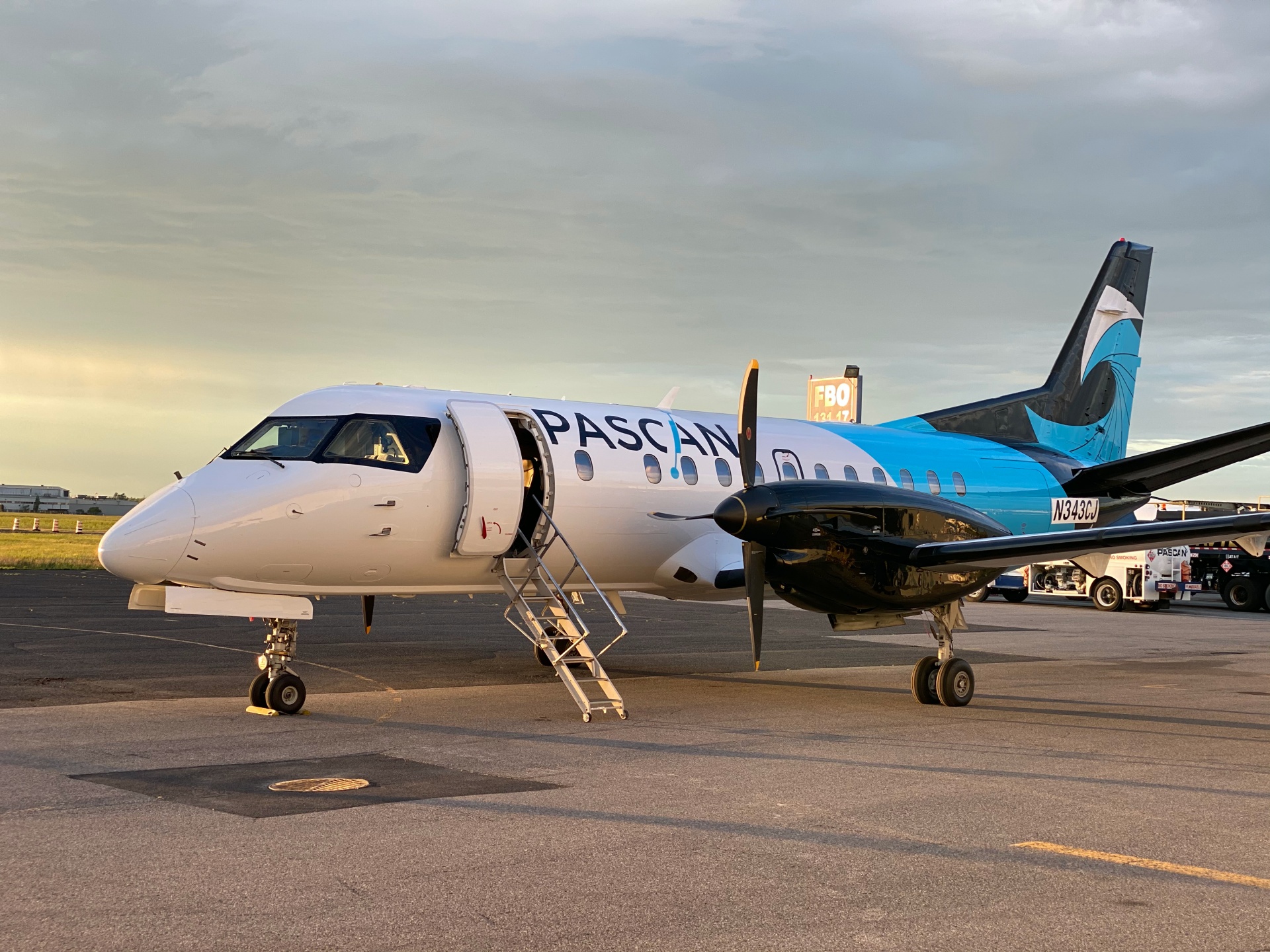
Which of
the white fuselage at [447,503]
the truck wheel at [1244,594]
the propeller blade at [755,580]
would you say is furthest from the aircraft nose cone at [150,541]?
the truck wheel at [1244,594]

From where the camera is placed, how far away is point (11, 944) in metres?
5.11

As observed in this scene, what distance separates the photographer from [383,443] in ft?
42.5

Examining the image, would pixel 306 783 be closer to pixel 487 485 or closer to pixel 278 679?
pixel 278 679

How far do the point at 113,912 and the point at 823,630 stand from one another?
21.3 m

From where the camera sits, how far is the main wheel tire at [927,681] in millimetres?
13938

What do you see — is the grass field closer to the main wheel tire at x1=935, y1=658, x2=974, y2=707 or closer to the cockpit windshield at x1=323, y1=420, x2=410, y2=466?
the cockpit windshield at x1=323, y1=420, x2=410, y2=466

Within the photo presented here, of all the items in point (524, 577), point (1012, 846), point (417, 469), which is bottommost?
point (1012, 846)

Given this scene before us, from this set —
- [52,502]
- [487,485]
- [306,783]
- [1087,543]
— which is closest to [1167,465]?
[1087,543]

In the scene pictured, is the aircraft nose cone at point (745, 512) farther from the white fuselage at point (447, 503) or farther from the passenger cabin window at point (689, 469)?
A: the passenger cabin window at point (689, 469)

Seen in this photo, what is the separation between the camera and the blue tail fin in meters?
20.7

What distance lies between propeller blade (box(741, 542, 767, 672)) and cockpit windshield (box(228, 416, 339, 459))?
4729 millimetres

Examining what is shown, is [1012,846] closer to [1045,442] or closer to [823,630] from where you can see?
[1045,442]

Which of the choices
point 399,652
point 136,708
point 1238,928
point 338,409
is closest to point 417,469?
point 338,409

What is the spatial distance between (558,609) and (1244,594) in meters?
29.9
